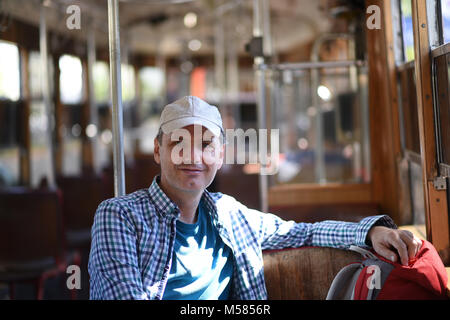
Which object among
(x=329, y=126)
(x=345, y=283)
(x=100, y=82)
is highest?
(x=100, y=82)

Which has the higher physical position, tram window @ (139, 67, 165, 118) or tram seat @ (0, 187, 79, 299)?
tram window @ (139, 67, 165, 118)

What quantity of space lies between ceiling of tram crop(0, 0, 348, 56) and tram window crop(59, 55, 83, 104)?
0.40 metres

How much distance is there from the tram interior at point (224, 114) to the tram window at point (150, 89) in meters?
0.07

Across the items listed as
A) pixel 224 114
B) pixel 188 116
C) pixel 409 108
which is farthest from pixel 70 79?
pixel 188 116

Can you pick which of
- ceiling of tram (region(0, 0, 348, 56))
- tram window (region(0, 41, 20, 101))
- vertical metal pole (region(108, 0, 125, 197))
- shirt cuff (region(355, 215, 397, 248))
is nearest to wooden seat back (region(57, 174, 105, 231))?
tram window (region(0, 41, 20, 101))

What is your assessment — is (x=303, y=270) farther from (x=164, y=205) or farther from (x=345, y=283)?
(x=164, y=205)

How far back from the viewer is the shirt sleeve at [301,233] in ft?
5.75

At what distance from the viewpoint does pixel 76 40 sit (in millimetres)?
6715

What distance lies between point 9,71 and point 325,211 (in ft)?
10.5

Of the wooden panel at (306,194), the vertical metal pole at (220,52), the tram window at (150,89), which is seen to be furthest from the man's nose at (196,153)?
the tram window at (150,89)

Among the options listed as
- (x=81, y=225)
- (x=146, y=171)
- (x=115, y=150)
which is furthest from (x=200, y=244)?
(x=146, y=171)

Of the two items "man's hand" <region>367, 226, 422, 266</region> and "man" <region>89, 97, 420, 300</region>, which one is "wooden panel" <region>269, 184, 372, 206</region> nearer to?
"man" <region>89, 97, 420, 300</region>

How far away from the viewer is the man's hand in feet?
4.98

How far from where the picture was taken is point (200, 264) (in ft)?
5.46
